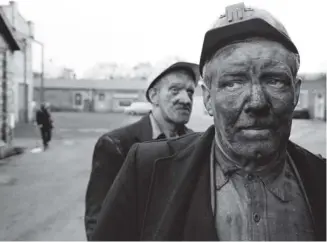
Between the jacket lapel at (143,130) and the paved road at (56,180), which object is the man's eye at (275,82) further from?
the paved road at (56,180)

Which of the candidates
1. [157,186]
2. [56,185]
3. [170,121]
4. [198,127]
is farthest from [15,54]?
[157,186]

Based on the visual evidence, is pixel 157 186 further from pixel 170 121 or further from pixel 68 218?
pixel 68 218

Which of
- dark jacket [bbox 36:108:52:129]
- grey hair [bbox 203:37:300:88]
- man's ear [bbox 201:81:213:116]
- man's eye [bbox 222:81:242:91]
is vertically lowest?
dark jacket [bbox 36:108:52:129]

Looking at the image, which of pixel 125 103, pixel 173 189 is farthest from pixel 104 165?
pixel 125 103

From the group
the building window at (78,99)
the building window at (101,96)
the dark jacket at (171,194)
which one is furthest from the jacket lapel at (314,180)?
the building window at (101,96)

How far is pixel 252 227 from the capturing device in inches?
24.9

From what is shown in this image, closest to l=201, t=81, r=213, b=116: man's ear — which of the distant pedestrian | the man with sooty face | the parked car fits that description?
the man with sooty face

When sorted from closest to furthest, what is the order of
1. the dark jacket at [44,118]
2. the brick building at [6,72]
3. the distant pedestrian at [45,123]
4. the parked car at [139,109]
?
the brick building at [6,72] → the parked car at [139,109] → the dark jacket at [44,118] → the distant pedestrian at [45,123]

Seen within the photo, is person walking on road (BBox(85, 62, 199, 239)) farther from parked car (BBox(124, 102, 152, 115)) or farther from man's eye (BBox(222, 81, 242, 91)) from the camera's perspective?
parked car (BBox(124, 102, 152, 115))

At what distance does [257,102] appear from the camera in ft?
1.91

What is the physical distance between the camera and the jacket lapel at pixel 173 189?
0.63 metres

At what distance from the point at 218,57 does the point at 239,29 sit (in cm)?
6

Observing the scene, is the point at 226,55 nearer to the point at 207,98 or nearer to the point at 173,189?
the point at 207,98

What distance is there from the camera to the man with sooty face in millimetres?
602
